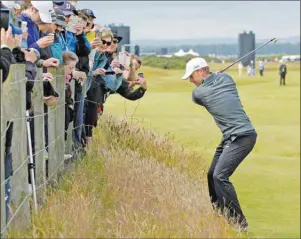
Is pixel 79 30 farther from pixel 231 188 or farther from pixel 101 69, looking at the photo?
pixel 231 188

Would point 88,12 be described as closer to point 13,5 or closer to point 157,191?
point 157,191

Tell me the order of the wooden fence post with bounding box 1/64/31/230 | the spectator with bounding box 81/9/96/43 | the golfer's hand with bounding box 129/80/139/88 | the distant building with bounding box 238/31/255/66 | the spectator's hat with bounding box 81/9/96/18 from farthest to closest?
the distant building with bounding box 238/31/255/66
the golfer's hand with bounding box 129/80/139/88
the spectator with bounding box 81/9/96/43
the spectator's hat with bounding box 81/9/96/18
the wooden fence post with bounding box 1/64/31/230

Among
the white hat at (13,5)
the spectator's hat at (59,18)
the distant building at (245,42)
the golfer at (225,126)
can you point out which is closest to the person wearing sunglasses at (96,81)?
the spectator's hat at (59,18)

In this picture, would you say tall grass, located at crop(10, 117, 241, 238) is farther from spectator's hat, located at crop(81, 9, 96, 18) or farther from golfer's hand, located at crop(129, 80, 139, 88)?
spectator's hat, located at crop(81, 9, 96, 18)

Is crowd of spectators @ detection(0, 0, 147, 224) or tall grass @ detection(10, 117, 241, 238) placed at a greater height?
crowd of spectators @ detection(0, 0, 147, 224)

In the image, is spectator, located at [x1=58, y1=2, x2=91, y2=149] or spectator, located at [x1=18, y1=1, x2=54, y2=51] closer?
spectator, located at [x1=18, y1=1, x2=54, y2=51]

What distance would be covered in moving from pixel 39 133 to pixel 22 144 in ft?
3.06

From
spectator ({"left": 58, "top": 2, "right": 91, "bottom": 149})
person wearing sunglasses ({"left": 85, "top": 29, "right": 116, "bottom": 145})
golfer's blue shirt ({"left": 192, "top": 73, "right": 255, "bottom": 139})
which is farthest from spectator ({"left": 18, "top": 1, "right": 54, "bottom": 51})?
person wearing sunglasses ({"left": 85, "top": 29, "right": 116, "bottom": 145})

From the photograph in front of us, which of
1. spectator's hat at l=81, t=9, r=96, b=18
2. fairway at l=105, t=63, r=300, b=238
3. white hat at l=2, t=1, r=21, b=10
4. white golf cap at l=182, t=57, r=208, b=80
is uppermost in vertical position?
white hat at l=2, t=1, r=21, b=10

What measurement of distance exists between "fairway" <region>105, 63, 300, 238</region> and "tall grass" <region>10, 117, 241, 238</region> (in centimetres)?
113

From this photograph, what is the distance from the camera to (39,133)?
25.0ft

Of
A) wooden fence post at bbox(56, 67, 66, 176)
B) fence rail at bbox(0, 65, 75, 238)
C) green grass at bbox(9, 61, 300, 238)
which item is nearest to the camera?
fence rail at bbox(0, 65, 75, 238)

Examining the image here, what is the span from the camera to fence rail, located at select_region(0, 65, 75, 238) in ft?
20.5

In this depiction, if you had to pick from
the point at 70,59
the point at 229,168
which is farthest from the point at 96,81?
the point at 229,168
